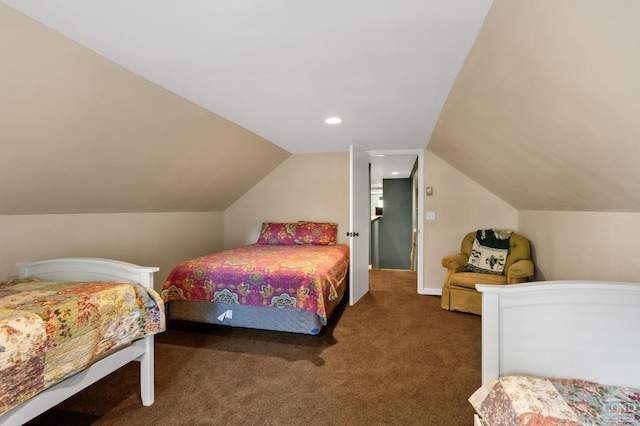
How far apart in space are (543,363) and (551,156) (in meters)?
1.23

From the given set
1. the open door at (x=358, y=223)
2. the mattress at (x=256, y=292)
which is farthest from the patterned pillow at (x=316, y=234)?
the mattress at (x=256, y=292)

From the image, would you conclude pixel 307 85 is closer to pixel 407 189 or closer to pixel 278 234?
pixel 278 234

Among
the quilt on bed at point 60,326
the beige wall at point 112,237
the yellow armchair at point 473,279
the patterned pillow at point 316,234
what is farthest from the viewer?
the patterned pillow at point 316,234

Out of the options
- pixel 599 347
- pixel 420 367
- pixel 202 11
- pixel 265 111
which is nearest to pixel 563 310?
pixel 599 347

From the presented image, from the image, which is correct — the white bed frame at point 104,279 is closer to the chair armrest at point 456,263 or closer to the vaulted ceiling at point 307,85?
the vaulted ceiling at point 307,85

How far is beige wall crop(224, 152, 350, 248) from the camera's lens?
438 cm

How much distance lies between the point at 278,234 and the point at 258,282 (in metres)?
1.65

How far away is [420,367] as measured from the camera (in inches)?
89.4

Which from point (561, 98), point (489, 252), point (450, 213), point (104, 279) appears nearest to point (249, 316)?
point (104, 279)

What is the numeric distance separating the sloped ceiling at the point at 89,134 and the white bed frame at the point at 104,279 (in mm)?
587

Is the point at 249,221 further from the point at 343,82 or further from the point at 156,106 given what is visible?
the point at 343,82

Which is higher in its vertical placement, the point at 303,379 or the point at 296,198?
the point at 296,198

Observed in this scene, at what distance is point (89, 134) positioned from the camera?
2.01 meters

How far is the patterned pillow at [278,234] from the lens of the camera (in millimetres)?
4180
